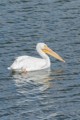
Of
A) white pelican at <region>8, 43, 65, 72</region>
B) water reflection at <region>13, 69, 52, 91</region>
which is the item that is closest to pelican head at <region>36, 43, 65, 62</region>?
white pelican at <region>8, 43, 65, 72</region>

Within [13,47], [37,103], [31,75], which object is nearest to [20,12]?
[13,47]

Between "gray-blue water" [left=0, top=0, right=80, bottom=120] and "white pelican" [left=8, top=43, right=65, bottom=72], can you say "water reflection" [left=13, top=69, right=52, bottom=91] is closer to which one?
"gray-blue water" [left=0, top=0, right=80, bottom=120]

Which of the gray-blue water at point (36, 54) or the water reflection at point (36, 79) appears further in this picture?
the water reflection at point (36, 79)

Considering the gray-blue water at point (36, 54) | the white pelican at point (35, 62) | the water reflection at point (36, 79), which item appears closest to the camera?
the gray-blue water at point (36, 54)

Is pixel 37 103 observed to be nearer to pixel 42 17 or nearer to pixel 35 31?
pixel 35 31

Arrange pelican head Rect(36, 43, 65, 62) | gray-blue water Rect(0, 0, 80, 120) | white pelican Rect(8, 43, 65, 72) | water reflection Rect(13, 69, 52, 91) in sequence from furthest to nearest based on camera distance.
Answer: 1. pelican head Rect(36, 43, 65, 62)
2. white pelican Rect(8, 43, 65, 72)
3. water reflection Rect(13, 69, 52, 91)
4. gray-blue water Rect(0, 0, 80, 120)

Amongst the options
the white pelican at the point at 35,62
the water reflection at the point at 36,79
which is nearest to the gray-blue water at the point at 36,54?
the water reflection at the point at 36,79

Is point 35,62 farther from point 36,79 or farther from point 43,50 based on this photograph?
point 36,79

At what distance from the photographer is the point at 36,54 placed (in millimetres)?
24812

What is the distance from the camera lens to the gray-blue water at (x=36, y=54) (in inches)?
736

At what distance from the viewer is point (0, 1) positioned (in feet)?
101

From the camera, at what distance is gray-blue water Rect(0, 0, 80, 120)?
1870 centimetres

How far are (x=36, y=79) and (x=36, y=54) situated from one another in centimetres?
303

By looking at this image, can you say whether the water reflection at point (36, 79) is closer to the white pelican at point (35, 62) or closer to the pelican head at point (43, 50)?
the white pelican at point (35, 62)
